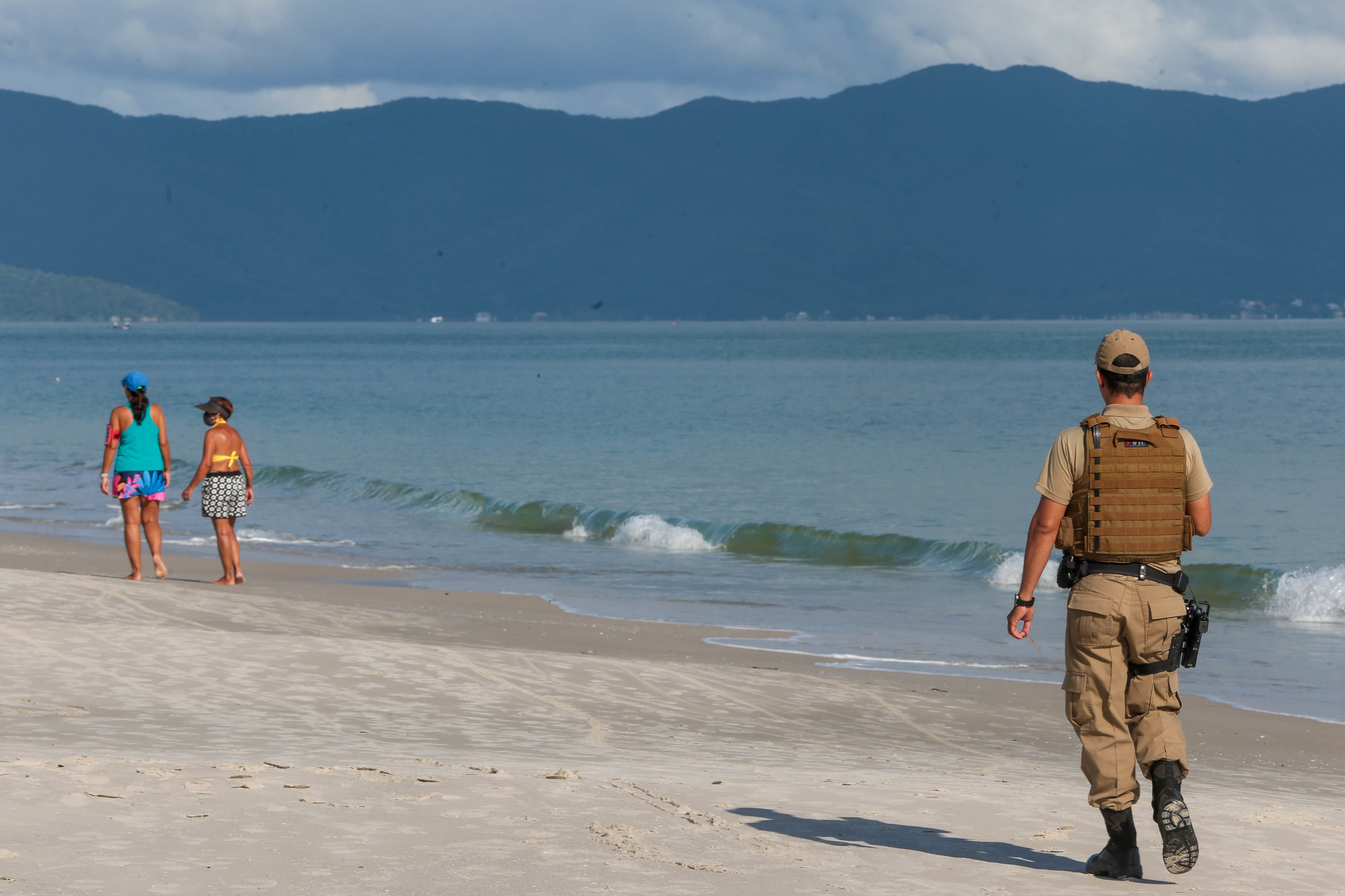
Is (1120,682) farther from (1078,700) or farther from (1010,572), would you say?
(1010,572)

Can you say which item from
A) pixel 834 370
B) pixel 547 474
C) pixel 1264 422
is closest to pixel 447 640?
pixel 547 474

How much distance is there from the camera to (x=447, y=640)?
11.3 meters

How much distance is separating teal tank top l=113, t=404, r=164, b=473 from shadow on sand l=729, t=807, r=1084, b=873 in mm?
8529

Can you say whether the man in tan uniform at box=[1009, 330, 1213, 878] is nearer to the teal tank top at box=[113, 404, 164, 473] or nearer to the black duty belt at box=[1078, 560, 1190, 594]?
the black duty belt at box=[1078, 560, 1190, 594]

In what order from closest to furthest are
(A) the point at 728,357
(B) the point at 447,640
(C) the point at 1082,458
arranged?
(C) the point at 1082,458 → (B) the point at 447,640 → (A) the point at 728,357

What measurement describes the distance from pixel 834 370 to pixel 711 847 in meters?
83.7

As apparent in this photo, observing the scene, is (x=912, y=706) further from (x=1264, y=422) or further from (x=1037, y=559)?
(x=1264, y=422)

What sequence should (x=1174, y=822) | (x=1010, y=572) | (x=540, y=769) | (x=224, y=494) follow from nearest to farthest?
(x=1174, y=822) < (x=540, y=769) < (x=224, y=494) < (x=1010, y=572)

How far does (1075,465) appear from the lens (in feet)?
15.8

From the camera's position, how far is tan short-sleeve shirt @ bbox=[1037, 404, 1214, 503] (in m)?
4.79

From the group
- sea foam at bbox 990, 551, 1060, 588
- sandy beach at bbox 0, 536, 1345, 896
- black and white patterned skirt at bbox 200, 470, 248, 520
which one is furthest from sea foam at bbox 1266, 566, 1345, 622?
black and white patterned skirt at bbox 200, 470, 248, 520

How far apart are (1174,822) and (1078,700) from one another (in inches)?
19.4

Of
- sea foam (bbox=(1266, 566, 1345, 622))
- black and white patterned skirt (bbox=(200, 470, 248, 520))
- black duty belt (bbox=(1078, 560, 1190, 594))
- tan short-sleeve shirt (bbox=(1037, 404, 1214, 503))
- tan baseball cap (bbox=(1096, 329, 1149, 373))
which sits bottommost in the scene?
sea foam (bbox=(1266, 566, 1345, 622))

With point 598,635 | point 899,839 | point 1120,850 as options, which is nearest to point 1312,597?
point 598,635
